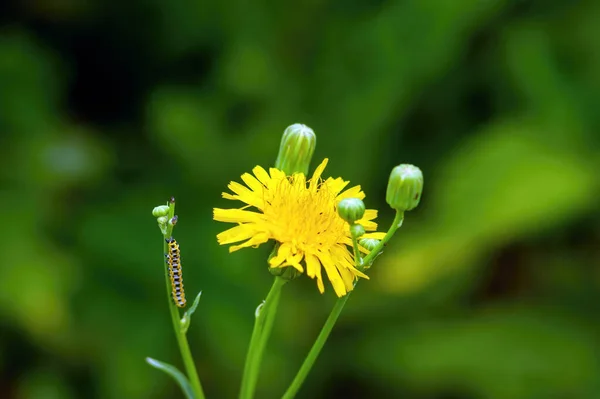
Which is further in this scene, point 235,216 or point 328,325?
point 235,216

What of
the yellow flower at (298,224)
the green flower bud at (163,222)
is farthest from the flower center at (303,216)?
the green flower bud at (163,222)

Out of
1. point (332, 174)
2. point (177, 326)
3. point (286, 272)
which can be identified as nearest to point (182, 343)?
point (177, 326)

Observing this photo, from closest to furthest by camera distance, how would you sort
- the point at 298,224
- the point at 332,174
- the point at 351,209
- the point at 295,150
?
the point at 351,209 < the point at 298,224 < the point at 295,150 < the point at 332,174

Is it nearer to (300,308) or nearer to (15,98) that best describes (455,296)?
(300,308)

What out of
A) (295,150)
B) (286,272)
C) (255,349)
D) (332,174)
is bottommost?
(255,349)

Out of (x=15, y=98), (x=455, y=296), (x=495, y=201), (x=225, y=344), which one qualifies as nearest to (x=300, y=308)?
(x=225, y=344)

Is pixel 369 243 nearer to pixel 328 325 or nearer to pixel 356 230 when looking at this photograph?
pixel 356 230

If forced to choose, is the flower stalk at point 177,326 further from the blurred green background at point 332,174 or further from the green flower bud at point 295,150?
the blurred green background at point 332,174
